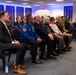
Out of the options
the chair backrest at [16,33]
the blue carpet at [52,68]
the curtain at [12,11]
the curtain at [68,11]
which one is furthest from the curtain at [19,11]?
the chair backrest at [16,33]

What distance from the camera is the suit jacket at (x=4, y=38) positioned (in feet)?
9.67

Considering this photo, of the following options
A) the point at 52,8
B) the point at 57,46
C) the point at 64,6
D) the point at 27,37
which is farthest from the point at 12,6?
the point at 27,37

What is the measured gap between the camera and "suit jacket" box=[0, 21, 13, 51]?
9.67ft

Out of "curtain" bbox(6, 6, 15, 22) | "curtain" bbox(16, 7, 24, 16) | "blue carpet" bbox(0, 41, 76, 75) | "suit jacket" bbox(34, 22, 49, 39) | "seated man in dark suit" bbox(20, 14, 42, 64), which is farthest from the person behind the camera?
"curtain" bbox(16, 7, 24, 16)

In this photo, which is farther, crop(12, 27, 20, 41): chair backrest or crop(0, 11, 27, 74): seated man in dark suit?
crop(12, 27, 20, 41): chair backrest

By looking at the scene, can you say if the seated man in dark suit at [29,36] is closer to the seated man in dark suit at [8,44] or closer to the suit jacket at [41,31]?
the suit jacket at [41,31]

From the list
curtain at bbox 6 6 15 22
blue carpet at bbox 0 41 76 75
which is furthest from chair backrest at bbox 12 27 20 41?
curtain at bbox 6 6 15 22

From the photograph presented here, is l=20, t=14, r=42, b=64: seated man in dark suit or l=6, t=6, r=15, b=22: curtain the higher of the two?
l=6, t=6, r=15, b=22: curtain

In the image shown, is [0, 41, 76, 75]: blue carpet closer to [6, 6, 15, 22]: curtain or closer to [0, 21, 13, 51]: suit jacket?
[0, 21, 13, 51]: suit jacket

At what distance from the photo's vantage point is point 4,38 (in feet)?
9.77

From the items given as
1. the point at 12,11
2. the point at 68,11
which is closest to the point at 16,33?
the point at 68,11

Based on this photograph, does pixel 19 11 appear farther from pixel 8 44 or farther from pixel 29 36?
pixel 8 44

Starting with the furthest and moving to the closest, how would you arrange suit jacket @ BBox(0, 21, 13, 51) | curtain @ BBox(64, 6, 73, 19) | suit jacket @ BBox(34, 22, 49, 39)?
curtain @ BBox(64, 6, 73, 19) → suit jacket @ BBox(34, 22, 49, 39) → suit jacket @ BBox(0, 21, 13, 51)

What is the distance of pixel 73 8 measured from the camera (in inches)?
476
